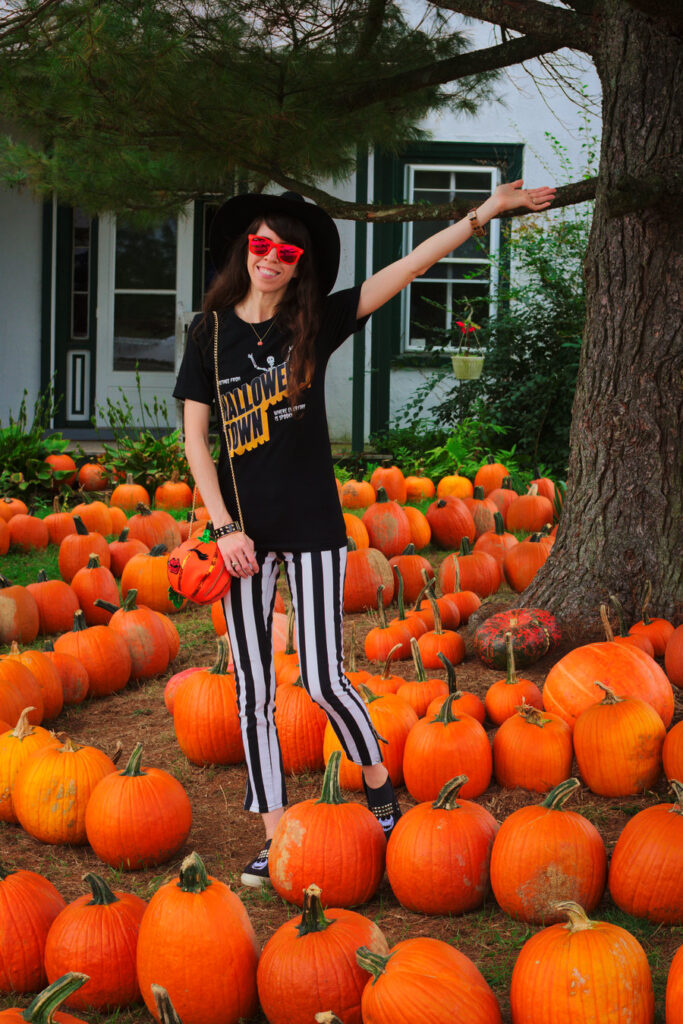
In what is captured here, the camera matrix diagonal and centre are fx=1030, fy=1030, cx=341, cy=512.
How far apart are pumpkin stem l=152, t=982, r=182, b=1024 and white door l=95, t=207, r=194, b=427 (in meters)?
10.5

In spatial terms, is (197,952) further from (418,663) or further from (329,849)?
(418,663)

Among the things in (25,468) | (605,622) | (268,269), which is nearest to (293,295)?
(268,269)

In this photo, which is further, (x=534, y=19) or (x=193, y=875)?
(x=534, y=19)

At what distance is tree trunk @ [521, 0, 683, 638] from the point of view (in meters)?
3.71

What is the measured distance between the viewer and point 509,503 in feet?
22.1

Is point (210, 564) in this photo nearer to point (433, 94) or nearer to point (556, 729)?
point (556, 729)

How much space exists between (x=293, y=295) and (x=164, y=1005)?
5.71ft

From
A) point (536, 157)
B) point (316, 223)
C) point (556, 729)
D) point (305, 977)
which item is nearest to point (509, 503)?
point (556, 729)

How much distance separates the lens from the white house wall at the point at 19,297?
1175 cm

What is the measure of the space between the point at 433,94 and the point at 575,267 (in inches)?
194

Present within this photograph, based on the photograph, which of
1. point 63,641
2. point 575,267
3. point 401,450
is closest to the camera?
point 63,641

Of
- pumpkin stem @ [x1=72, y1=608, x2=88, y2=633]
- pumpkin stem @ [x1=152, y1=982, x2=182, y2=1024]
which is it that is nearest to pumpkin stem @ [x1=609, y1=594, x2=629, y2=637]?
pumpkin stem @ [x1=72, y1=608, x2=88, y2=633]

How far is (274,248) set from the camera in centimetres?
261

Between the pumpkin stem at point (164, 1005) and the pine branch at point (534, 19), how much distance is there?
3617 mm
